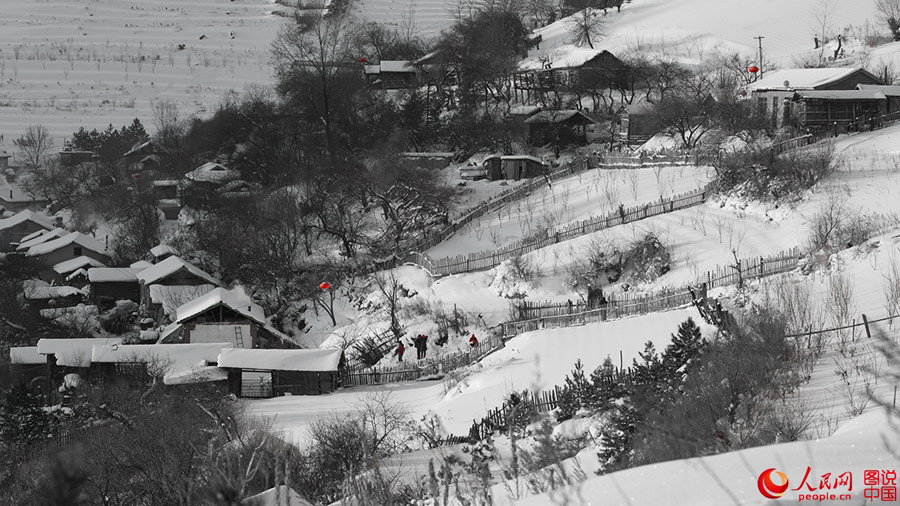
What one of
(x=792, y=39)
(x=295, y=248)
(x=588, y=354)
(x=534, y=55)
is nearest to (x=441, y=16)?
(x=534, y=55)

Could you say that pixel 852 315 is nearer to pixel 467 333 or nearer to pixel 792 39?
pixel 467 333

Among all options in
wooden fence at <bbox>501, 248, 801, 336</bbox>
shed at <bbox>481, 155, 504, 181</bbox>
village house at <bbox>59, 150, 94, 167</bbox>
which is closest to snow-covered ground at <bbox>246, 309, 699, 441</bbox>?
wooden fence at <bbox>501, 248, 801, 336</bbox>

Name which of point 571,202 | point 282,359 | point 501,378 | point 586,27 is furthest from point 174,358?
point 586,27

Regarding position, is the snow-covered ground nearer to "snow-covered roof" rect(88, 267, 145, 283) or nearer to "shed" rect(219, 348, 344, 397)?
"shed" rect(219, 348, 344, 397)

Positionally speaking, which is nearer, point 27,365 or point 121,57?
point 27,365

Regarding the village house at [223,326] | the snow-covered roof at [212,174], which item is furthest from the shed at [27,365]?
the snow-covered roof at [212,174]

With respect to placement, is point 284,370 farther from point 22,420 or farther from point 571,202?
point 571,202
